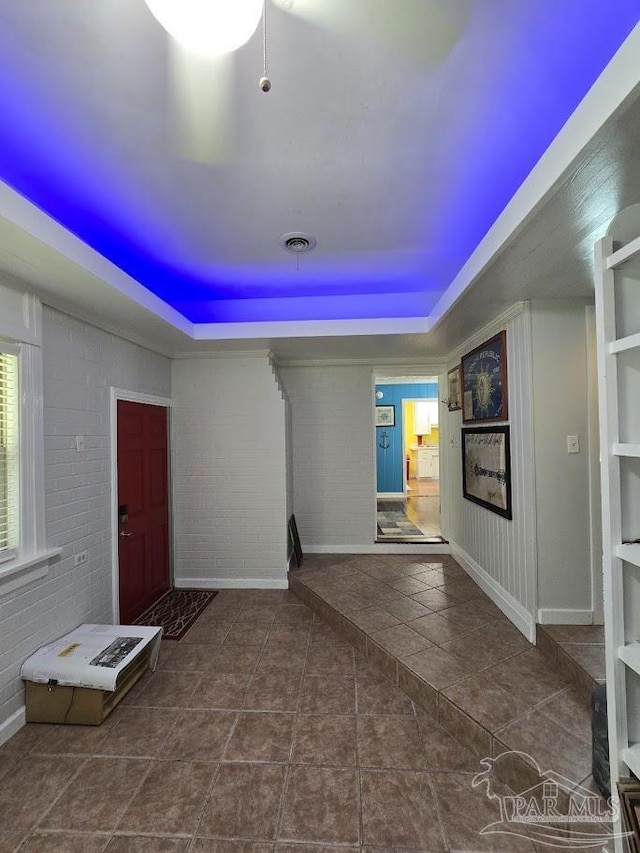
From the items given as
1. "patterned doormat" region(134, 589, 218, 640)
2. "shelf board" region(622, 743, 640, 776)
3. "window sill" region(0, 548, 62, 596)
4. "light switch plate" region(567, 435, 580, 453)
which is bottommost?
"patterned doormat" region(134, 589, 218, 640)

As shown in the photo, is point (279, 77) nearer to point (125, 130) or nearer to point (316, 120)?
point (316, 120)

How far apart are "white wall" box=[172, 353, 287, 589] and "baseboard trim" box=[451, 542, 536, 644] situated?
5.93 feet

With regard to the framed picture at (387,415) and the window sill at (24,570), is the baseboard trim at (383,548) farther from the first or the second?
the framed picture at (387,415)

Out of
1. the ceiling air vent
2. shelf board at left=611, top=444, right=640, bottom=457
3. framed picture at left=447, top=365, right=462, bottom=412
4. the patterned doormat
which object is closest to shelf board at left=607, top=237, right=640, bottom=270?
shelf board at left=611, top=444, right=640, bottom=457

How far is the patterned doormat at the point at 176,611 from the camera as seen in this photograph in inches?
118

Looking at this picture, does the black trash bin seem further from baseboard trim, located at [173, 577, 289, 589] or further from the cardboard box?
baseboard trim, located at [173, 577, 289, 589]

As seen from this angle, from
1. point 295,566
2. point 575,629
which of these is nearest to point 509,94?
point 575,629

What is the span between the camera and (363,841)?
1.42m

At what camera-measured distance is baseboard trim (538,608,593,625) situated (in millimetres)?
2393

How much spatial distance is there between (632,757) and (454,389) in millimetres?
3050

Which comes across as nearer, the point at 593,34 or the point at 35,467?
the point at 593,34

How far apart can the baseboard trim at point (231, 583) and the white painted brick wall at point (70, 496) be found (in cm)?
105

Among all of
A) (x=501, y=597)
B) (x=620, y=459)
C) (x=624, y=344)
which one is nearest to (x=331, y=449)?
(x=501, y=597)

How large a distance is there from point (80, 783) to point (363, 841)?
1274 mm
